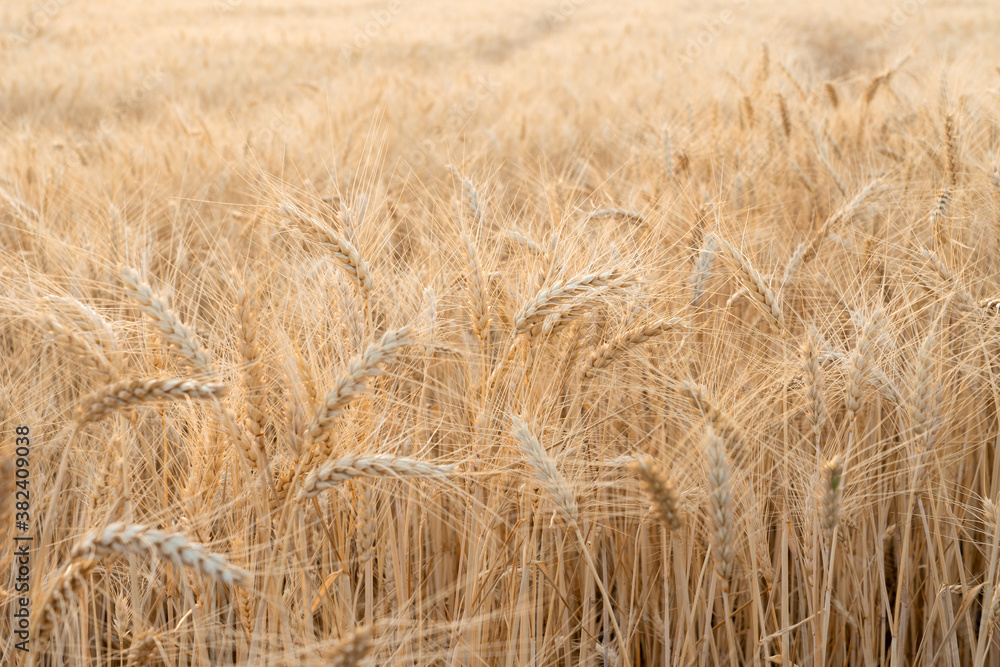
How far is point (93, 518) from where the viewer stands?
87cm

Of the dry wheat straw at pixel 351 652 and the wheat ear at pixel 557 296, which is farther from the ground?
the wheat ear at pixel 557 296

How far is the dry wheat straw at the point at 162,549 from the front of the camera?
591mm

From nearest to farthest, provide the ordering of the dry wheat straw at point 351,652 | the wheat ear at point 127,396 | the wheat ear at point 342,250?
the dry wheat straw at point 351,652 → the wheat ear at point 127,396 → the wheat ear at point 342,250

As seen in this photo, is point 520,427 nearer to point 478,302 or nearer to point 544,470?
point 544,470

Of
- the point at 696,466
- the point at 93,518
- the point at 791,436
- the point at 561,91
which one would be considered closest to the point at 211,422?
the point at 93,518

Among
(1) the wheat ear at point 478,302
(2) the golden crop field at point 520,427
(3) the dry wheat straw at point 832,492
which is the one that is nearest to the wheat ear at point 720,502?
(2) the golden crop field at point 520,427

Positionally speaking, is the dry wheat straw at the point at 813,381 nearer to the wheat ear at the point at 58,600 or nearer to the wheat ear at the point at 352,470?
the wheat ear at the point at 352,470

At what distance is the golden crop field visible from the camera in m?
0.81

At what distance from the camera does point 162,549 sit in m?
0.60

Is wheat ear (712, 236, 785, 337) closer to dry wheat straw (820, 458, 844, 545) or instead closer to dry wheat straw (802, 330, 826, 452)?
dry wheat straw (802, 330, 826, 452)

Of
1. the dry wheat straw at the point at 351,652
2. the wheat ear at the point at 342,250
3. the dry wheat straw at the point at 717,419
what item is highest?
the wheat ear at the point at 342,250

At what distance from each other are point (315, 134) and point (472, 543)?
2.62m

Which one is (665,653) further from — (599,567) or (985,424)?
(985,424)

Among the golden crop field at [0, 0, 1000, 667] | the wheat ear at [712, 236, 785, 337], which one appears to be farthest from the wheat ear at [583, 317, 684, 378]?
the wheat ear at [712, 236, 785, 337]
